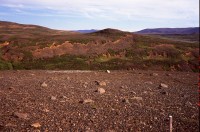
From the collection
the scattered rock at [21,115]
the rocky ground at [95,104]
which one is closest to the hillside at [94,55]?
the rocky ground at [95,104]

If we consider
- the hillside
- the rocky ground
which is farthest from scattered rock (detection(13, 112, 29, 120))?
the hillside

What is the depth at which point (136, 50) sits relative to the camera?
57375mm

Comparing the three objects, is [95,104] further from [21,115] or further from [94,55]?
[94,55]

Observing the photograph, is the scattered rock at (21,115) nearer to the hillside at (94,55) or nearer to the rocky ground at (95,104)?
the rocky ground at (95,104)

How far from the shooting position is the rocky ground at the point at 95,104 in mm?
19594

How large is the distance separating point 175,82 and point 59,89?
14780 mm

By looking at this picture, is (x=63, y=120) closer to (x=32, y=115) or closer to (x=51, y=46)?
(x=32, y=115)

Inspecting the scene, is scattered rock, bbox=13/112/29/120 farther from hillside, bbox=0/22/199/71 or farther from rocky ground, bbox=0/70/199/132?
hillside, bbox=0/22/199/71

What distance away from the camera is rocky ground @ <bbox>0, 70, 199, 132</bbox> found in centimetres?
1959

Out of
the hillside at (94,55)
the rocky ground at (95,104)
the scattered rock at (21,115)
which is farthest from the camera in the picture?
the hillside at (94,55)

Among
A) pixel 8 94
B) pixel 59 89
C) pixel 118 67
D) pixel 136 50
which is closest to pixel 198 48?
pixel 136 50

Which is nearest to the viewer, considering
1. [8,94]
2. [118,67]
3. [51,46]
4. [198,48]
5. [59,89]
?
[8,94]

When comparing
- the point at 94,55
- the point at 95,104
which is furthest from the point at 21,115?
the point at 94,55

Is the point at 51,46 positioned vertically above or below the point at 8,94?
above
